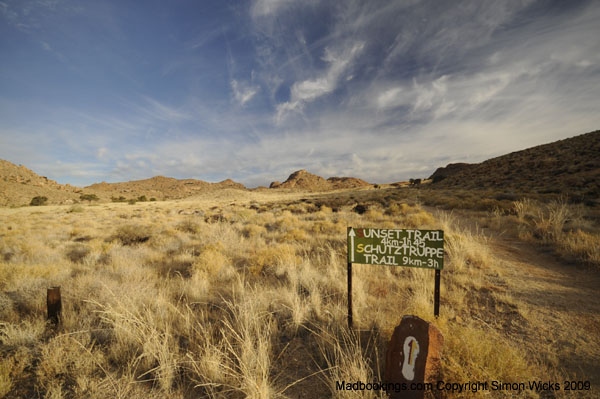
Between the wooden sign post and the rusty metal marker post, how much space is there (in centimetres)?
89

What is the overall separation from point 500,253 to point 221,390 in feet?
23.4

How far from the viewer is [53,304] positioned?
3.04m

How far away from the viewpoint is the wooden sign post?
183 cm

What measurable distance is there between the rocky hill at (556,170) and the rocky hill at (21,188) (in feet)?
240

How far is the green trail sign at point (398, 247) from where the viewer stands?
2678mm

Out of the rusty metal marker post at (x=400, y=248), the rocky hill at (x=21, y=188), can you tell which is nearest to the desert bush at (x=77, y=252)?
the rusty metal marker post at (x=400, y=248)

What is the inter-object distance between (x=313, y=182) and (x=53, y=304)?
383ft

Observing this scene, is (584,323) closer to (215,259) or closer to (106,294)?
(215,259)

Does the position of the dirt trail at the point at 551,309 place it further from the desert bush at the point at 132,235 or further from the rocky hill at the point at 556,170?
the rocky hill at the point at 556,170

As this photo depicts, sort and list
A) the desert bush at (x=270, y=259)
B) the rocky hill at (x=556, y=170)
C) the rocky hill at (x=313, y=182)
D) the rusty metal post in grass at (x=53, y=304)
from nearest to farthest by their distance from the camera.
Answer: the rusty metal post in grass at (x=53, y=304)
the desert bush at (x=270, y=259)
the rocky hill at (x=556, y=170)
the rocky hill at (x=313, y=182)

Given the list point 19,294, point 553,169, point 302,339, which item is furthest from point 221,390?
point 553,169

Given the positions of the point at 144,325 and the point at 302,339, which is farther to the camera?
the point at 302,339

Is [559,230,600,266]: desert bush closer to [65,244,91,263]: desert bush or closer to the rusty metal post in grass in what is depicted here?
the rusty metal post in grass

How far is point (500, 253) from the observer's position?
19.2ft
